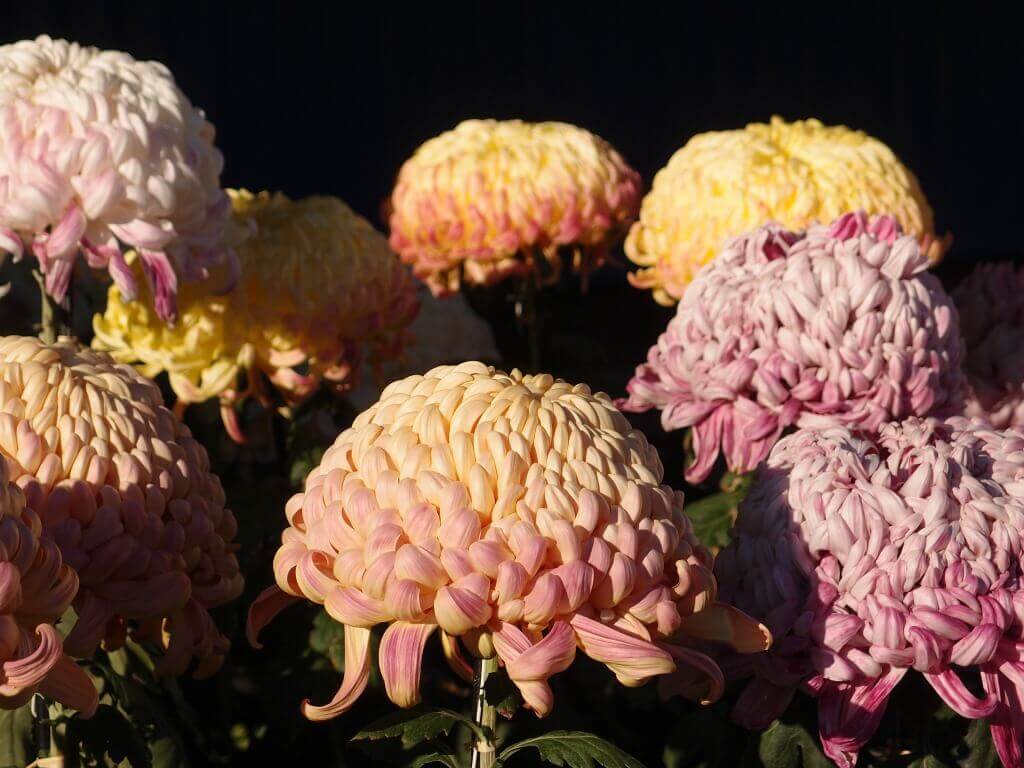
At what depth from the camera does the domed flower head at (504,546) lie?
92 centimetres

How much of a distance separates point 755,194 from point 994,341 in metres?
0.32

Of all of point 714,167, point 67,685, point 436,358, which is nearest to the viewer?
point 67,685

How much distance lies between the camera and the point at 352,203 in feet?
10.5

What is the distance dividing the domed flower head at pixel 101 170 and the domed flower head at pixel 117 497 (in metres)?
0.23

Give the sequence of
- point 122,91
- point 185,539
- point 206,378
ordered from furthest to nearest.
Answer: point 206,378 < point 122,91 < point 185,539

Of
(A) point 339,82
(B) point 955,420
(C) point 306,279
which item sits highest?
→ (B) point 955,420

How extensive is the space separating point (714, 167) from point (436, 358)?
61 centimetres

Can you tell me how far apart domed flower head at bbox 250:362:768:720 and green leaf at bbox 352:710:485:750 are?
0.10 feet

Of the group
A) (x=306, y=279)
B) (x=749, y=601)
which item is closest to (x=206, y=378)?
(x=306, y=279)

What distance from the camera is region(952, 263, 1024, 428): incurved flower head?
5.32 ft

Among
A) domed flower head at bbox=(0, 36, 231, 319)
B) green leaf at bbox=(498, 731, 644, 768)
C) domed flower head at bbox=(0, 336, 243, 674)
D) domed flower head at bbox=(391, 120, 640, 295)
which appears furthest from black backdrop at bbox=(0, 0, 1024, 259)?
green leaf at bbox=(498, 731, 644, 768)

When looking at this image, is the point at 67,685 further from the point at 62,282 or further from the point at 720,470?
the point at 720,470

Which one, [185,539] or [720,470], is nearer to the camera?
[185,539]

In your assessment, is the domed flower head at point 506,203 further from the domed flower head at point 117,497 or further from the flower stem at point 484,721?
the flower stem at point 484,721
